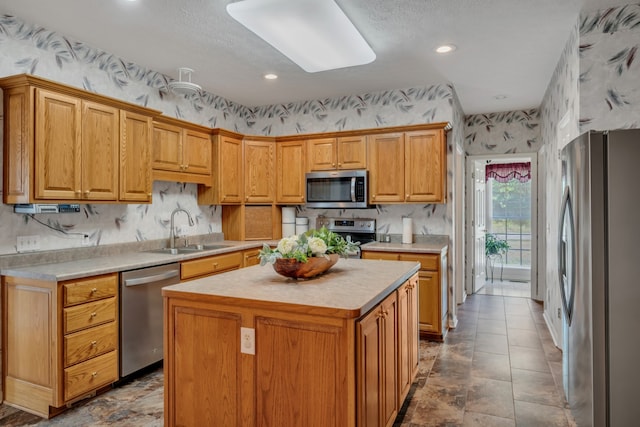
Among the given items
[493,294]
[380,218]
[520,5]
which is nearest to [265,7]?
[520,5]

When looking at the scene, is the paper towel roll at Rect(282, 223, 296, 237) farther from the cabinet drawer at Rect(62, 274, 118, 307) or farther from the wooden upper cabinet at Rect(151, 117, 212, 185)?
the cabinet drawer at Rect(62, 274, 118, 307)

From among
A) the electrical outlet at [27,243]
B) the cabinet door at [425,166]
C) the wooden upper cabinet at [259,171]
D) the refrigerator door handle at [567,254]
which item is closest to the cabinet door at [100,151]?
the electrical outlet at [27,243]

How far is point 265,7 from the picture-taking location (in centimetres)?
233

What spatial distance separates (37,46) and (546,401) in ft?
14.6

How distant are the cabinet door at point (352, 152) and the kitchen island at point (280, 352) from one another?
2.54 metres

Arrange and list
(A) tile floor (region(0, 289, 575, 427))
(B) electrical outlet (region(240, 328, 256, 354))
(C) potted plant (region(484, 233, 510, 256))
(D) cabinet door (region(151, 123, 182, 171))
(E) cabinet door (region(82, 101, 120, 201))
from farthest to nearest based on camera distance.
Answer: (C) potted plant (region(484, 233, 510, 256)), (D) cabinet door (region(151, 123, 182, 171)), (E) cabinet door (region(82, 101, 120, 201)), (A) tile floor (region(0, 289, 575, 427)), (B) electrical outlet (region(240, 328, 256, 354))

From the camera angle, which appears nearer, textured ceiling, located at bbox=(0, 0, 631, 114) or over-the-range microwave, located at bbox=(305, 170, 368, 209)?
textured ceiling, located at bbox=(0, 0, 631, 114)

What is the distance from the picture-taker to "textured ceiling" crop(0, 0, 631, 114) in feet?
9.06

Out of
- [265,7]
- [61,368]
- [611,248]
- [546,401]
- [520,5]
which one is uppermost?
[520,5]

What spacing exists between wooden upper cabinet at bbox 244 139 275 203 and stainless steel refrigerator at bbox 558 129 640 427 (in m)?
3.57

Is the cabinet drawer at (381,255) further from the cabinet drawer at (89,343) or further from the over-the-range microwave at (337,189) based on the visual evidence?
the cabinet drawer at (89,343)

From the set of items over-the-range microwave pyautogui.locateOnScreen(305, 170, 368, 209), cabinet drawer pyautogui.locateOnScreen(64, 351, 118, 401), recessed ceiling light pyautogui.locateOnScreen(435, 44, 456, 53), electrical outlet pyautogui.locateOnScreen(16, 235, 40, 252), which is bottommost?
cabinet drawer pyautogui.locateOnScreen(64, 351, 118, 401)

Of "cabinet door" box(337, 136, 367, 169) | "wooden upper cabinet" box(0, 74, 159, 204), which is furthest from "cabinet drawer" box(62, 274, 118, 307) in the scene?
"cabinet door" box(337, 136, 367, 169)

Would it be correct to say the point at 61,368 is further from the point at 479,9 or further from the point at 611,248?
the point at 479,9
